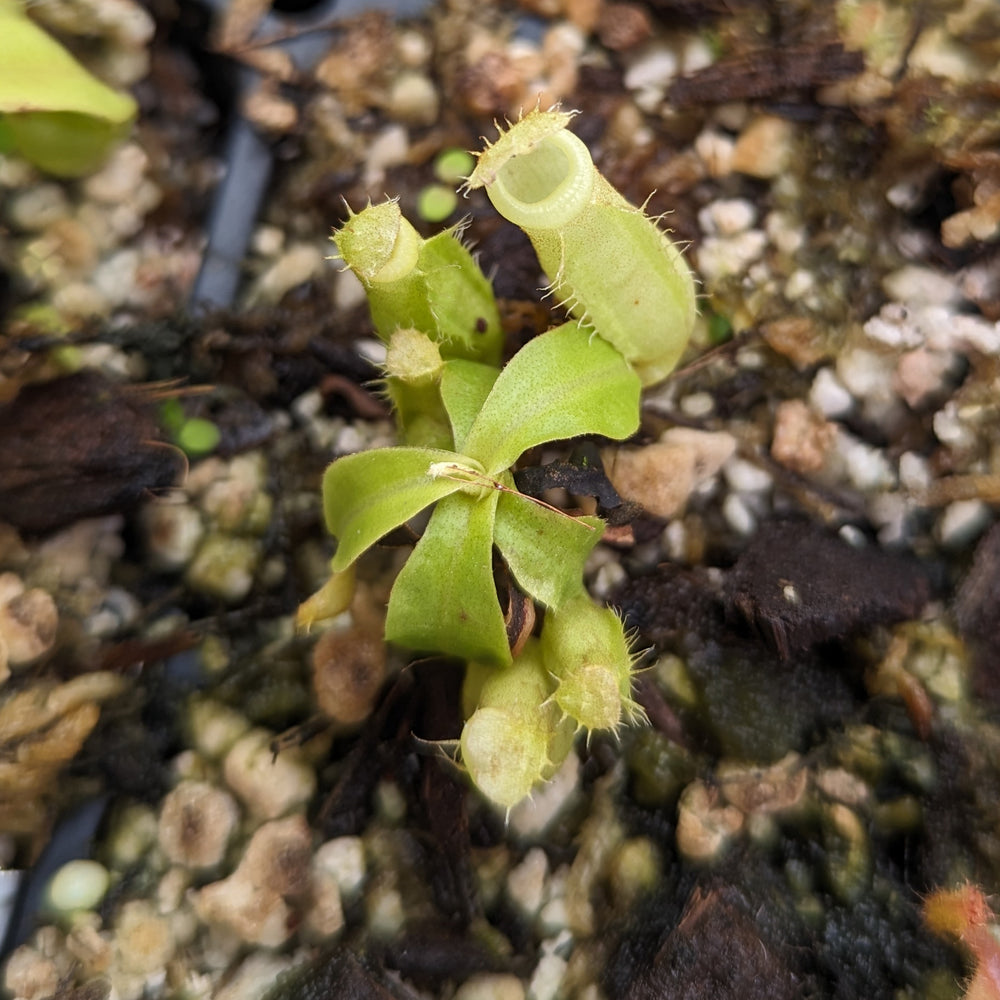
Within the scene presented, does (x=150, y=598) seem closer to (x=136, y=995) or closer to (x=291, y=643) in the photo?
(x=291, y=643)

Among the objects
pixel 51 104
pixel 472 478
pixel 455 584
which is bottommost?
pixel 455 584

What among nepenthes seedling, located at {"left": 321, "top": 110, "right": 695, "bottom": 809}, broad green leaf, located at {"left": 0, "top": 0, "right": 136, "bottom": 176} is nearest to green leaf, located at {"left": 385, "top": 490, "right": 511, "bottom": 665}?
nepenthes seedling, located at {"left": 321, "top": 110, "right": 695, "bottom": 809}

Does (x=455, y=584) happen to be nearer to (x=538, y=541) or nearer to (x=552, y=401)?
(x=538, y=541)

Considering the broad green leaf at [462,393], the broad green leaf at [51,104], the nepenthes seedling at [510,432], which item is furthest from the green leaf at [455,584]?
the broad green leaf at [51,104]

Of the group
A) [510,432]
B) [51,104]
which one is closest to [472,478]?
[510,432]

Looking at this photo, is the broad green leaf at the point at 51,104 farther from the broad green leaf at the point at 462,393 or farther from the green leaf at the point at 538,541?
the green leaf at the point at 538,541

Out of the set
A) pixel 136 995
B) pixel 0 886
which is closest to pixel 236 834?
pixel 136 995

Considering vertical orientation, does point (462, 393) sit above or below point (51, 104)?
below
